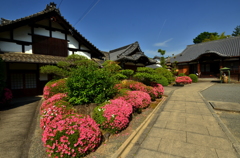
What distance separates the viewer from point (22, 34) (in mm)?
8938

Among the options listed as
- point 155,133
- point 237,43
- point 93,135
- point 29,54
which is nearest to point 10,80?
point 29,54

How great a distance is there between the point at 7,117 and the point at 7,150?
3074mm

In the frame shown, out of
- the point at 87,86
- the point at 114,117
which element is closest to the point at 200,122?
the point at 114,117

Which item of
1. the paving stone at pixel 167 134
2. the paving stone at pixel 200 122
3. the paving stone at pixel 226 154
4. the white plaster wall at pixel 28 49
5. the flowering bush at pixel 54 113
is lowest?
the paving stone at pixel 226 154

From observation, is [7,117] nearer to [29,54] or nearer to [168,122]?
Result: [29,54]

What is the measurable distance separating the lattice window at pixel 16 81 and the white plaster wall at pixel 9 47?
6.28 feet

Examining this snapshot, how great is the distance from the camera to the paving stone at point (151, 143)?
3.15m

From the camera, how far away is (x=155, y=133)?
384 centimetres

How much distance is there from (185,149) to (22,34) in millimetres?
12127

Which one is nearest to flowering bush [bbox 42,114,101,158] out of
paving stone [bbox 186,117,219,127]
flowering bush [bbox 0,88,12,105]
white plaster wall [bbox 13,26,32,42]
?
paving stone [bbox 186,117,219,127]

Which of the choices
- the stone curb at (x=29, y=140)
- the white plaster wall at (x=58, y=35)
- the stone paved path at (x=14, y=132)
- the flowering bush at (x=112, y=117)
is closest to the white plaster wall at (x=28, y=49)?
the white plaster wall at (x=58, y=35)

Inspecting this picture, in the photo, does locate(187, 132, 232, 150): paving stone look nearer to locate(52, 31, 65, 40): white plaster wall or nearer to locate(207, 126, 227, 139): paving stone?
locate(207, 126, 227, 139): paving stone

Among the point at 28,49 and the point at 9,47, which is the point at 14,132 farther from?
the point at 28,49

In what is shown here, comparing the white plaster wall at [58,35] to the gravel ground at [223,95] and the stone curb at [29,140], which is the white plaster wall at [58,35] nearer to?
the stone curb at [29,140]
